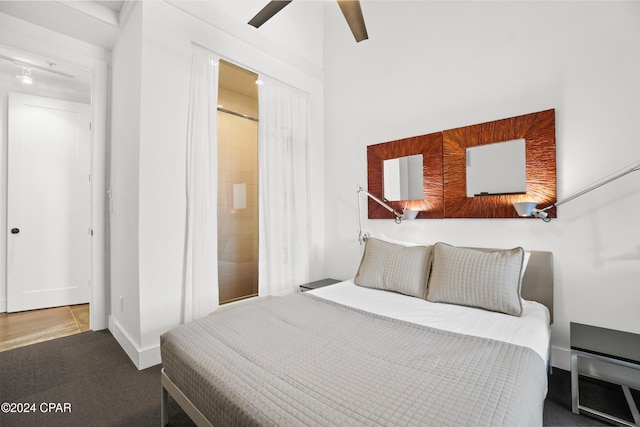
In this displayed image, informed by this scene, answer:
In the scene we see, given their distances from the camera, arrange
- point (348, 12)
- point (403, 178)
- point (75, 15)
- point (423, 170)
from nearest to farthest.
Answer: point (348, 12), point (75, 15), point (423, 170), point (403, 178)

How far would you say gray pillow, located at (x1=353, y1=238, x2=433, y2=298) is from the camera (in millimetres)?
2229

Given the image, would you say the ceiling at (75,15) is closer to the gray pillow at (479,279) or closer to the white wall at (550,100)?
the white wall at (550,100)

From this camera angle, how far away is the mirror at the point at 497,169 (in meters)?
2.27

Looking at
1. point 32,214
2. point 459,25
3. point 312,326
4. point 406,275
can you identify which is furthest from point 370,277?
point 32,214

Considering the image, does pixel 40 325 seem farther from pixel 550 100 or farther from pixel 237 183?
pixel 550 100

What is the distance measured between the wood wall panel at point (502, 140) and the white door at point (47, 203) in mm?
3963

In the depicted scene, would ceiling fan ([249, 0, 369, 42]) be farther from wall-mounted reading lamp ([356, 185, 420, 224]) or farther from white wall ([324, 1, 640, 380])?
wall-mounted reading lamp ([356, 185, 420, 224])

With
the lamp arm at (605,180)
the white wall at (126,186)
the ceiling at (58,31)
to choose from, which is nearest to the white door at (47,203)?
the ceiling at (58,31)

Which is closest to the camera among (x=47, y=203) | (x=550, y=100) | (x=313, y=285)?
(x=550, y=100)

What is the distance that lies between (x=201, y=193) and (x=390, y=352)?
1900 millimetres

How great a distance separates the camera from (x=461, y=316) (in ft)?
5.92

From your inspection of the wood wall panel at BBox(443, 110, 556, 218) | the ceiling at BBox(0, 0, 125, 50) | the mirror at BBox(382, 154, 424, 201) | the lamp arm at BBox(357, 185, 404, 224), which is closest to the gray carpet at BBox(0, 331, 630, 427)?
the wood wall panel at BBox(443, 110, 556, 218)

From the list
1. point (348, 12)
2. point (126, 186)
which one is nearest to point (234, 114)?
point (126, 186)

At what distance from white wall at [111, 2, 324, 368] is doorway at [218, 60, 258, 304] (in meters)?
0.40
